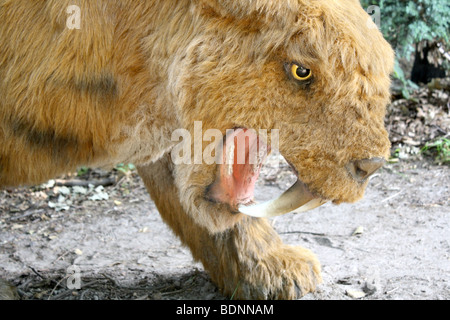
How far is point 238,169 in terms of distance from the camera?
238 cm

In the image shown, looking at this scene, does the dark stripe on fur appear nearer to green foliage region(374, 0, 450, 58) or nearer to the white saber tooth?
the white saber tooth

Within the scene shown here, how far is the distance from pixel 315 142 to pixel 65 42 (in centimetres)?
106

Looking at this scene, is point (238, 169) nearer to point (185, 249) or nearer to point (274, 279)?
point (274, 279)

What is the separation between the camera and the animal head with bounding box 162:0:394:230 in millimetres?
1887

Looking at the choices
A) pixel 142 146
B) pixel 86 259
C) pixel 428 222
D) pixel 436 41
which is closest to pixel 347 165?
pixel 142 146

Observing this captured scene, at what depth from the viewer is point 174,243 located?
3682mm

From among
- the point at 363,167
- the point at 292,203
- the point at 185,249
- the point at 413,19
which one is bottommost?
the point at 185,249

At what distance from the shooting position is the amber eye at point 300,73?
1.92 meters

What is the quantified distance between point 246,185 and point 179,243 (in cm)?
139

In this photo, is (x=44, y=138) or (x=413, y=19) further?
(x=413, y=19)

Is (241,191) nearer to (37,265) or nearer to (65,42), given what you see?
(65,42)

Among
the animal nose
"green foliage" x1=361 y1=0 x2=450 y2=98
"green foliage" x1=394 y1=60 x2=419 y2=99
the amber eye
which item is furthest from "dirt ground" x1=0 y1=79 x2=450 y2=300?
the amber eye

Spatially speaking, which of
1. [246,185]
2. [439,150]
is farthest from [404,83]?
[246,185]

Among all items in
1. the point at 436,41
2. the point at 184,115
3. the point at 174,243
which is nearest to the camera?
the point at 184,115
